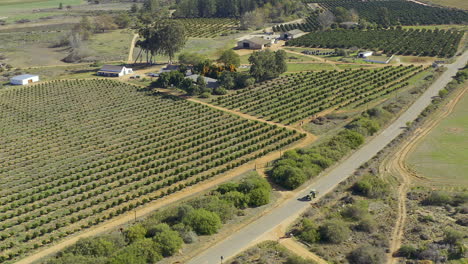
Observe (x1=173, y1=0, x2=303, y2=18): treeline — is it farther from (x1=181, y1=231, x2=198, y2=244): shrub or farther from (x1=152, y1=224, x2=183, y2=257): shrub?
(x1=152, y1=224, x2=183, y2=257): shrub

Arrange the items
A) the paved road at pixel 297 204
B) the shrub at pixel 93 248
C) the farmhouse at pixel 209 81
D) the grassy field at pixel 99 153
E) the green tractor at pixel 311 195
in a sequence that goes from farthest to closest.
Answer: the farmhouse at pixel 209 81
the green tractor at pixel 311 195
the grassy field at pixel 99 153
the paved road at pixel 297 204
the shrub at pixel 93 248

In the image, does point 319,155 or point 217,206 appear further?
point 319,155

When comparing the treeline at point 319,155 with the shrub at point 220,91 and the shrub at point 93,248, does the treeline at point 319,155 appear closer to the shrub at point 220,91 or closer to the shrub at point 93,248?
the shrub at point 93,248

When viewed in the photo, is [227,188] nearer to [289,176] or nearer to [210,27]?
[289,176]

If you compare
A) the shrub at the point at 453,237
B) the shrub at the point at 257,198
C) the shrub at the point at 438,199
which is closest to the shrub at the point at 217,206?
the shrub at the point at 257,198

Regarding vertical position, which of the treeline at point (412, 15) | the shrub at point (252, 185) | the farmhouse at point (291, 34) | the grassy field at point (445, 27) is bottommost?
the shrub at point (252, 185)

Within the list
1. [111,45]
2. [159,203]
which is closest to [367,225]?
[159,203]

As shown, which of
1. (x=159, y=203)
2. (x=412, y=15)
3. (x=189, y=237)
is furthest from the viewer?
(x=412, y=15)
